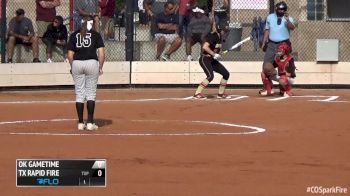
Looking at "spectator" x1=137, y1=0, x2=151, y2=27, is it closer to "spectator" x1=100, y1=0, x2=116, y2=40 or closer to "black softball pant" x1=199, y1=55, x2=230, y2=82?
"spectator" x1=100, y1=0, x2=116, y2=40

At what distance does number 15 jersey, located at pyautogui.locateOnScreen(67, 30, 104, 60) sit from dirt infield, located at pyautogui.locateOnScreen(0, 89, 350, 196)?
1.28m

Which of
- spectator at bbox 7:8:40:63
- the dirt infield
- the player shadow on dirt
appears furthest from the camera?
spectator at bbox 7:8:40:63

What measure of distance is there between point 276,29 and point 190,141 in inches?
328

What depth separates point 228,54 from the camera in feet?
93.4

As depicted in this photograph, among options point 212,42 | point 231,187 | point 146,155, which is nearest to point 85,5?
point 212,42

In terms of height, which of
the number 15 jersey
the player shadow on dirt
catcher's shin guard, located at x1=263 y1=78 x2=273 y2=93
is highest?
the number 15 jersey

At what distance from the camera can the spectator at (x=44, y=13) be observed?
28.1m

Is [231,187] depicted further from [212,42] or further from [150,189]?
Result: [212,42]

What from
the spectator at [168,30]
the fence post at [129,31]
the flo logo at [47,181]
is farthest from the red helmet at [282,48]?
the flo logo at [47,181]

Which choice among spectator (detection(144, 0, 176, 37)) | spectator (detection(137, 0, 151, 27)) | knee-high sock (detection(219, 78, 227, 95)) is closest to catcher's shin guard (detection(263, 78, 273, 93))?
knee-high sock (detection(219, 78, 227, 95))

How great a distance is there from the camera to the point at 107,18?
28.3m

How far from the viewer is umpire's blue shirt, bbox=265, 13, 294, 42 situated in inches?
987
